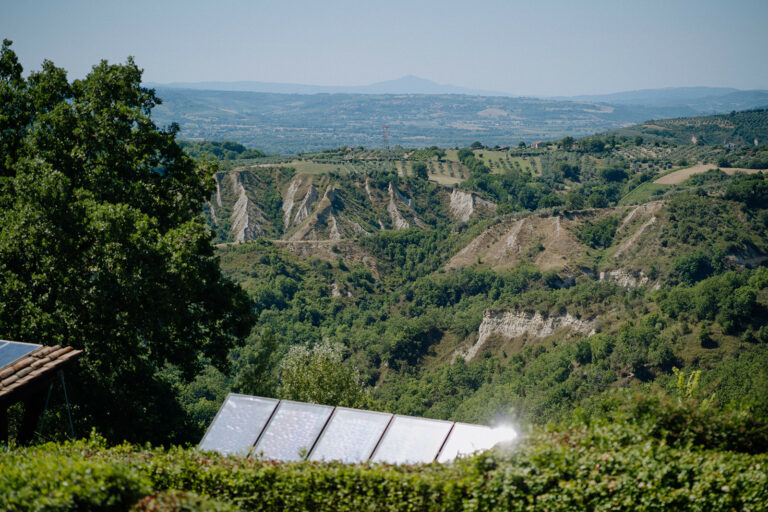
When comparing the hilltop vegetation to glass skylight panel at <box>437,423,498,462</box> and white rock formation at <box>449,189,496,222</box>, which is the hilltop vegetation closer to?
white rock formation at <box>449,189,496,222</box>

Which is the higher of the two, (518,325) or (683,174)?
(683,174)

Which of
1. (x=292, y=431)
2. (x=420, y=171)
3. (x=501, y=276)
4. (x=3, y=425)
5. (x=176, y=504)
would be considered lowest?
(x=501, y=276)

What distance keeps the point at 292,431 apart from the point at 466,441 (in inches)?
130

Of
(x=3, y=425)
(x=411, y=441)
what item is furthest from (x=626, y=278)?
(x=3, y=425)

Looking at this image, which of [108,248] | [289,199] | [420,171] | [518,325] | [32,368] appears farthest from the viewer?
[420,171]

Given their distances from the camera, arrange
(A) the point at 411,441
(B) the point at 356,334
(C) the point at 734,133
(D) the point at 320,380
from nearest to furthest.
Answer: (A) the point at 411,441
(D) the point at 320,380
(B) the point at 356,334
(C) the point at 734,133

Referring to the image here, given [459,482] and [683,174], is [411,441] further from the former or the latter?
[683,174]

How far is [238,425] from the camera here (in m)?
11.1

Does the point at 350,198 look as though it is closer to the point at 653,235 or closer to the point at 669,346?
the point at 653,235

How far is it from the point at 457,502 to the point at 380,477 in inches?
45.6

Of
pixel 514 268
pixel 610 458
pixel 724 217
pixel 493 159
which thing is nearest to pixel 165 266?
pixel 610 458

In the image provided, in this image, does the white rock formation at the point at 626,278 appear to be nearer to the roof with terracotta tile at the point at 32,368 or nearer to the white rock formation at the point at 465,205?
the white rock formation at the point at 465,205

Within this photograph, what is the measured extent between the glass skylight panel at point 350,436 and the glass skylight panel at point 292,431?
0.72 ft

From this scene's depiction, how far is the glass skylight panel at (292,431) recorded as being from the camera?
393 inches
